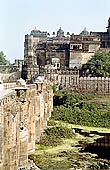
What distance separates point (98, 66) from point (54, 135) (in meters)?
25.9

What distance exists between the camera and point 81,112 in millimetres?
41969

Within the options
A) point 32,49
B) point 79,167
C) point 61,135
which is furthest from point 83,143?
point 32,49

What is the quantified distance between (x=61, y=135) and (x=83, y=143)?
2511 mm

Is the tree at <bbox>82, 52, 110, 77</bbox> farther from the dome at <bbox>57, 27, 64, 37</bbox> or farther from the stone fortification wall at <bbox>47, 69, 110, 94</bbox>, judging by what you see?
the dome at <bbox>57, 27, 64, 37</bbox>


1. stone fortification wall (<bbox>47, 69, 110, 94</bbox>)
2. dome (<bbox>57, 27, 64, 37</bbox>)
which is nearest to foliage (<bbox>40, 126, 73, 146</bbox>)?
stone fortification wall (<bbox>47, 69, 110, 94</bbox>)

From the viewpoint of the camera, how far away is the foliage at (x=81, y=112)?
129ft

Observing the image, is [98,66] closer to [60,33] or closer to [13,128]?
[60,33]

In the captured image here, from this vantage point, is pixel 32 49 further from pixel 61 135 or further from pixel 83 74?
pixel 61 135

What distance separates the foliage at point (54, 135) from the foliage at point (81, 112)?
5846 millimetres

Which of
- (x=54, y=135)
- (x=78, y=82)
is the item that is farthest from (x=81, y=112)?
(x=78, y=82)

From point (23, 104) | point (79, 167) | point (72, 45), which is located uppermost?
point (72, 45)

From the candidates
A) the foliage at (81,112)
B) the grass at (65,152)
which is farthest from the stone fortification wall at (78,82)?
the grass at (65,152)

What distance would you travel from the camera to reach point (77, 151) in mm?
27734

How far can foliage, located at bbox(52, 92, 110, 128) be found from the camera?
39.5m
